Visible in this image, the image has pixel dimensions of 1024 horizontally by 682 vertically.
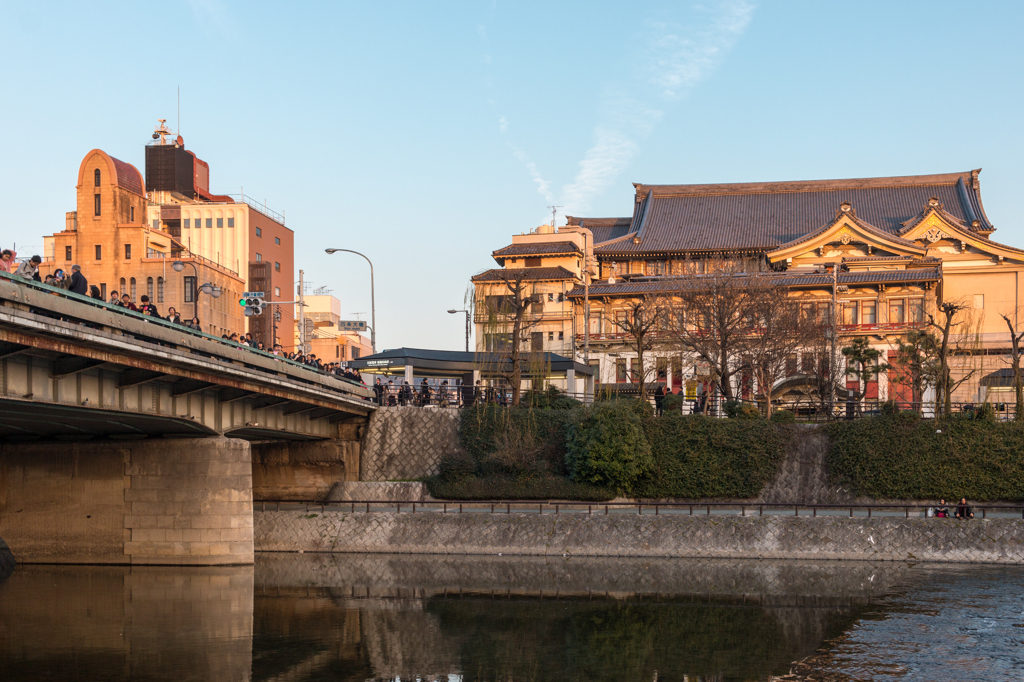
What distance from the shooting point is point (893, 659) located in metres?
21.3

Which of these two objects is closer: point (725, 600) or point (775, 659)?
point (775, 659)

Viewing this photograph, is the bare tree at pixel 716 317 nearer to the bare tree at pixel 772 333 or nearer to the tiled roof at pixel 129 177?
the bare tree at pixel 772 333

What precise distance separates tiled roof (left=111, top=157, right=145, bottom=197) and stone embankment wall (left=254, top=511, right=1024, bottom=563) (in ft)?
194

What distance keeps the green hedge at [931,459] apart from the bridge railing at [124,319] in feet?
80.9

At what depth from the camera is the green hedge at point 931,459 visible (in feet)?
147

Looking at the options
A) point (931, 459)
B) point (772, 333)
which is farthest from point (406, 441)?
point (931, 459)

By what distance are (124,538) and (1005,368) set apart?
56.1 m

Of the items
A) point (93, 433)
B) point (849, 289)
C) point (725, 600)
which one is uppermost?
point (849, 289)

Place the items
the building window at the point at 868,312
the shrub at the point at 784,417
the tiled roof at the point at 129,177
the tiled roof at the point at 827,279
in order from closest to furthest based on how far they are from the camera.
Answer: the shrub at the point at 784,417 < the tiled roof at the point at 827,279 < the building window at the point at 868,312 < the tiled roof at the point at 129,177

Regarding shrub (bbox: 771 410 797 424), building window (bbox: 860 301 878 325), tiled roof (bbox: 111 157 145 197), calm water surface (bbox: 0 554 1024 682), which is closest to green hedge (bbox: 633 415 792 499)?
shrub (bbox: 771 410 797 424)

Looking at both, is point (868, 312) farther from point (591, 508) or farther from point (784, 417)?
point (591, 508)

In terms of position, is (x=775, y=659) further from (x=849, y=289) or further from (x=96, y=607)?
(x=849, y=289)

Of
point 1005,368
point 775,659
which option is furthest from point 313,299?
point 775,659

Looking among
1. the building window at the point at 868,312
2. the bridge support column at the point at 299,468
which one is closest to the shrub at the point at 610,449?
the bridge support column at the point at 299,468
